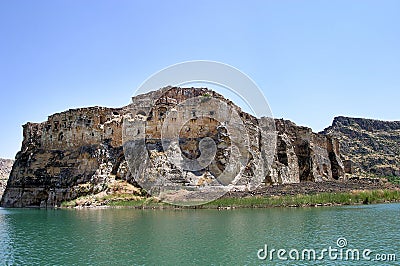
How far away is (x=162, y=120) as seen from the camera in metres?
68.2

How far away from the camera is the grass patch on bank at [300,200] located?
50.4 m

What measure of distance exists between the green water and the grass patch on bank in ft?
36.9

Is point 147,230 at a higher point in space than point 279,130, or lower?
lower

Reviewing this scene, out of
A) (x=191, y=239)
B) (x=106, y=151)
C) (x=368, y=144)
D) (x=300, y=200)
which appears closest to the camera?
(x=191, y=239)

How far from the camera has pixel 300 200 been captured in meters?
50.9

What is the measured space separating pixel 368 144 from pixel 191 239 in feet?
443

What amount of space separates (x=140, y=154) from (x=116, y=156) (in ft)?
17.7

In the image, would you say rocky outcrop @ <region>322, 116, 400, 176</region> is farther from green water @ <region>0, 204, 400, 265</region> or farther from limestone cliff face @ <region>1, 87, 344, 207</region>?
green water @ <region>0, 204, 400, 265</region>

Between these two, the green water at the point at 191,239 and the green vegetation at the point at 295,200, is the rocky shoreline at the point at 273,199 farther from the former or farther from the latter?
the green water at the point at 191,239

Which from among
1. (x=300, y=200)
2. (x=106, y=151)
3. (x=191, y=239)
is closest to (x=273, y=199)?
(x=300, y=200)

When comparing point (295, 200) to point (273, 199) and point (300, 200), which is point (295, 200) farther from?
point (273, 199)

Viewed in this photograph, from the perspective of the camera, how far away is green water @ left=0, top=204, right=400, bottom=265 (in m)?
22.0

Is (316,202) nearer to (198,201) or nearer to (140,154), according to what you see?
(198,201)

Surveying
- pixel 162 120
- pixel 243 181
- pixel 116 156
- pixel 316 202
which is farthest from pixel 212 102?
pixel 316 202
